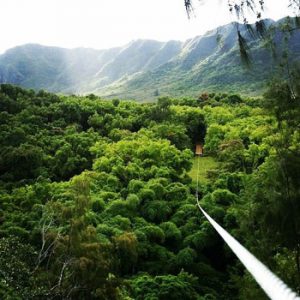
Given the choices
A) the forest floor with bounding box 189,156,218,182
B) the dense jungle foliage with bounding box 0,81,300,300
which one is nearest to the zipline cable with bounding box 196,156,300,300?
the dense jungle foliage with bounding box 0,81,300,300

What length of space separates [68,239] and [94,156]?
27480 mm

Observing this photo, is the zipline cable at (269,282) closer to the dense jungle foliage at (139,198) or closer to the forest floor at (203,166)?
the dense jungle foliage at (139,198)

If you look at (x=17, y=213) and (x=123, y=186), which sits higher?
(x=17, y=213)

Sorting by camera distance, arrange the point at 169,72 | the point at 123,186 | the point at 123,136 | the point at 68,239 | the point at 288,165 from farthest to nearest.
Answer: the point at 169,72, the point at 123,136, the point at 123,186, the point at 68,239, the point at 288,165

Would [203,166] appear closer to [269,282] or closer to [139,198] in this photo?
[139,198]

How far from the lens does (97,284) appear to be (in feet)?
50.2

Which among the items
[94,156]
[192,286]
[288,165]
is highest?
[288,165]

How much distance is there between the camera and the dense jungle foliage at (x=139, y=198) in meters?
14.4

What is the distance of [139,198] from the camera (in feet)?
104

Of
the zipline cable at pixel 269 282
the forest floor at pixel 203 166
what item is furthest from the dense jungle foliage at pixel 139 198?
the zipline cable at pixel 269 282

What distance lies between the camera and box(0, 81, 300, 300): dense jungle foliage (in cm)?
1445

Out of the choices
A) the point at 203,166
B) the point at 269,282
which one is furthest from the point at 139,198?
the point at 269,282

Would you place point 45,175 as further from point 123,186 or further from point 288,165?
point 288,165

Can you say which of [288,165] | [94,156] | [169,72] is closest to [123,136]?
[94,156]
